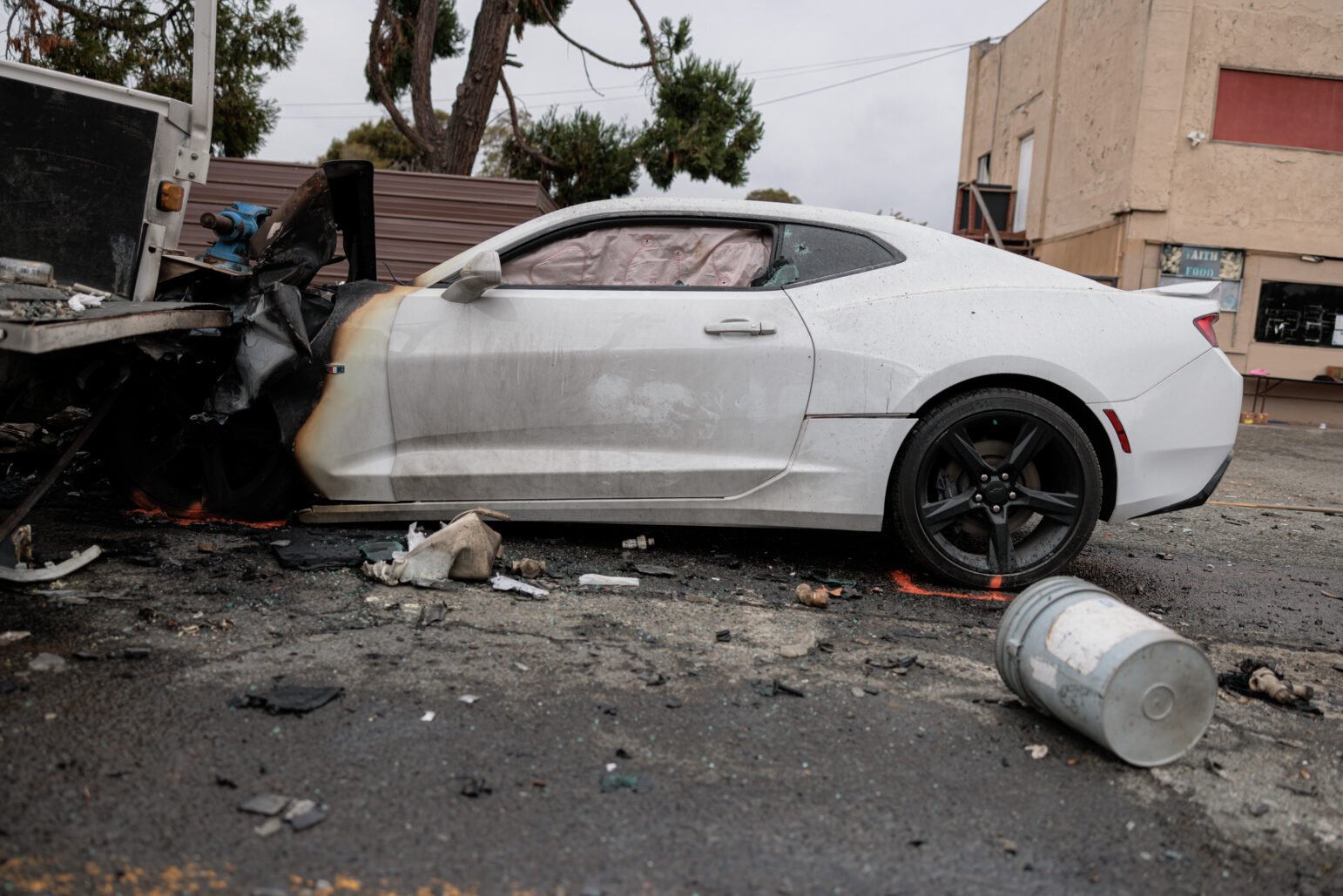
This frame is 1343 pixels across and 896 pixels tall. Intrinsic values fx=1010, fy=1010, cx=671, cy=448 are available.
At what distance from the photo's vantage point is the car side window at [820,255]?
4191 mm

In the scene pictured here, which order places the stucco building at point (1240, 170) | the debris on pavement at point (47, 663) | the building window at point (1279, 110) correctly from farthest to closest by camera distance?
the building window at point (1279, 110), the stucco building at point (1240, 170), the debris on pavement at point (47, 663)

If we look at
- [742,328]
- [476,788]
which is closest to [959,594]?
[742,328]

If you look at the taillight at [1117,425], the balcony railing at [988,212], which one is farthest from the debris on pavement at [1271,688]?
the balcony railing at [988,212]

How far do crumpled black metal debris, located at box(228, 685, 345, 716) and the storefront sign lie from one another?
1682 cm

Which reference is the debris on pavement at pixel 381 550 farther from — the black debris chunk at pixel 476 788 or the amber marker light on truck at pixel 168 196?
the black debris chunk at pixel 476 788

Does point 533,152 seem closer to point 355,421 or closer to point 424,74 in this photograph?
point 424,74

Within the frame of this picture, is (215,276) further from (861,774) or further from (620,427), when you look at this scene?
(861,774)

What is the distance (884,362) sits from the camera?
3.98m

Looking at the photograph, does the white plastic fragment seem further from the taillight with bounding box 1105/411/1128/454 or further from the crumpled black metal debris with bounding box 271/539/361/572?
the taillight with bounding box 1105/411/1128/454

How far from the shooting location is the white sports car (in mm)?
3998

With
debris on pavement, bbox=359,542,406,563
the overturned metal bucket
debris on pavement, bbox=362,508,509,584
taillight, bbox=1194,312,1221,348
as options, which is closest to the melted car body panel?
debris on pavement, bbox=359,542,406,563

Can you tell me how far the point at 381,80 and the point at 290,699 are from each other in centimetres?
1136

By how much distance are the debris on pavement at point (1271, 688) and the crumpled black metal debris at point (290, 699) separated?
8.76 ft

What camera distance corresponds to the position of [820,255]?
4.22 meters
